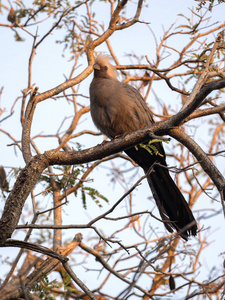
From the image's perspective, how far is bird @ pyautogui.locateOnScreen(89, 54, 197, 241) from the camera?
4637 millimetres

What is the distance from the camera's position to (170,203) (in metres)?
4.64

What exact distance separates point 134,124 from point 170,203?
3.76 feet

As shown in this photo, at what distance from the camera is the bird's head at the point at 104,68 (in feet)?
19.1

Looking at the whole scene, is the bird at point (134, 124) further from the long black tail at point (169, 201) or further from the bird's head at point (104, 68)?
the bird's head at point (104, 68)

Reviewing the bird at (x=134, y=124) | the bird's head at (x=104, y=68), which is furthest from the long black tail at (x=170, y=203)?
the bird's head at (x=104, y=68)

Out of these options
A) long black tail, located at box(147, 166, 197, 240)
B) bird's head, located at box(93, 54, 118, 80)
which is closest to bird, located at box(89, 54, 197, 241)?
long black tail, located at box(147, 166, 197, 240)

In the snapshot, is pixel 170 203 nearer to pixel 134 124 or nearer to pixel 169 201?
pixel 169 201

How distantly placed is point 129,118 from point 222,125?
438 cm

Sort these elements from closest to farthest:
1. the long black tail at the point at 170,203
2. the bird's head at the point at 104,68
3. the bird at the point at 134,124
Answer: the long black tail at the point at 170,203 < the bird at the point at 134,124 < the bird's head at the point at 104,68

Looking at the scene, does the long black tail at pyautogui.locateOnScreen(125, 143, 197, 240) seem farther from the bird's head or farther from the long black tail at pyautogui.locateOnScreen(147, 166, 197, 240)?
the bird's head

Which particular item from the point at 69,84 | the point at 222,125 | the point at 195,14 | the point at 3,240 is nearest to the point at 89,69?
the point at 69,84

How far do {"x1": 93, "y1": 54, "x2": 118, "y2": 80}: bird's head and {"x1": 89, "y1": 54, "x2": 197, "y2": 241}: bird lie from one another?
0.85ft

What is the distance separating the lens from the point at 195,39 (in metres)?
6.85

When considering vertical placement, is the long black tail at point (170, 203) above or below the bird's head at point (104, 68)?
below
